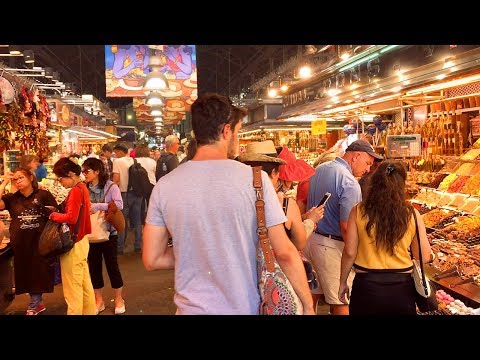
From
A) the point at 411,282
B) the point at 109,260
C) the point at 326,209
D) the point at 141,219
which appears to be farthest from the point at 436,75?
the point at 141,219

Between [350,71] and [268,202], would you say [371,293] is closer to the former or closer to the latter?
[268,202]

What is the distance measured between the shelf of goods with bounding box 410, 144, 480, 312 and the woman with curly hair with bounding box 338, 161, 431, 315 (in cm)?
171

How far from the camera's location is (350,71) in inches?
378

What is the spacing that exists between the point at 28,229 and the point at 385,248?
13.0 feet

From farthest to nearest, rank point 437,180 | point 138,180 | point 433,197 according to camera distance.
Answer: point 138,180
point 437,180
point 433,197

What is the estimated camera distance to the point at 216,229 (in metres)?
2.29

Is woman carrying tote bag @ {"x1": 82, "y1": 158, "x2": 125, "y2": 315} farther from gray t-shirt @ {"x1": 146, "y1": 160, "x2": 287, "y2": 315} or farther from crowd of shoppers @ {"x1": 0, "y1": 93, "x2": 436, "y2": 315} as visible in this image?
gray t-shirt @ {"x1": 146, "y1": 160, "x2": 287, "y2": 315}

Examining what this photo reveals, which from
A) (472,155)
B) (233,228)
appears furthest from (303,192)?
(233,228)

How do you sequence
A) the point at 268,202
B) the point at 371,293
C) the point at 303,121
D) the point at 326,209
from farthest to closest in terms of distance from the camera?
the point at 303,121, the point at 326,209, the point at 371,293, the point at 268,202

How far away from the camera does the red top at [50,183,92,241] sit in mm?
5082

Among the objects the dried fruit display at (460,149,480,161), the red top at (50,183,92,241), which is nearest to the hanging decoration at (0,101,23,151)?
the red top at (50,183,92,241)

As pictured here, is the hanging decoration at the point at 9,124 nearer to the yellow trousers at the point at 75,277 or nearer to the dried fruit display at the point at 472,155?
the yellow trousers at the point at 75,277

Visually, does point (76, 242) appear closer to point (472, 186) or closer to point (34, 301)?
point (34, 301)
